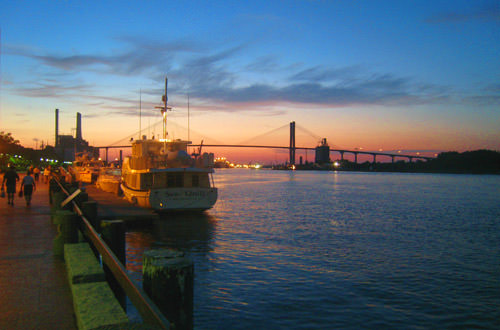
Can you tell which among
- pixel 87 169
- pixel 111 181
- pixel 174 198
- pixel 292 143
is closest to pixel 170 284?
pixel 174 198

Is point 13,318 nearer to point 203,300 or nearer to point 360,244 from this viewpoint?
point 203,300

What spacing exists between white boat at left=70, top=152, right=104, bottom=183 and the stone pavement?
3733cm

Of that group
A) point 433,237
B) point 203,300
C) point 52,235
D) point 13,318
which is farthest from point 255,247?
point 13,318

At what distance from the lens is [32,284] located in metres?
6.03

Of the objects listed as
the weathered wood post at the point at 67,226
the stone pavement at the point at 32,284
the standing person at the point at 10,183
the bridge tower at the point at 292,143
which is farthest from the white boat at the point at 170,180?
the bridge tower at the point at 292,143

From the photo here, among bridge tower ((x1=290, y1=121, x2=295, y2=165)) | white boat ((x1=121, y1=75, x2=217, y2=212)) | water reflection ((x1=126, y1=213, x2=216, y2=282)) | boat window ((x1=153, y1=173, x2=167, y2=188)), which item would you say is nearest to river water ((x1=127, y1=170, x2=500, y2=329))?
water reflection ((x1=126, y1=213, x2=216, y2=282))

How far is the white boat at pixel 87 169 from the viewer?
4622cm

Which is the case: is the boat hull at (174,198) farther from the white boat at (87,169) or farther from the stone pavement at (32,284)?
the white boat at (87,169)

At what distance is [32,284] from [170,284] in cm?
411

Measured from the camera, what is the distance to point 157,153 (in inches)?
942

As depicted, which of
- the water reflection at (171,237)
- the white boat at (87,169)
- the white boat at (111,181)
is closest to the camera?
the water reflection at (171,237)

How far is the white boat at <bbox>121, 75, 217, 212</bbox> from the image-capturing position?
21.9 m

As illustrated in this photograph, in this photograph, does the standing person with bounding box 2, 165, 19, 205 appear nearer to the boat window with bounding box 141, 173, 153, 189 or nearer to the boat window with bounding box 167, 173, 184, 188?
the boat window with bounding box 141, 173, 153, 189

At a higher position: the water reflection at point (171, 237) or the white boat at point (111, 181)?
the white boat at point (111, 181)
